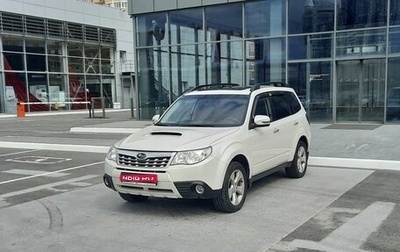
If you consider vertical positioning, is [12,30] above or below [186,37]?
above

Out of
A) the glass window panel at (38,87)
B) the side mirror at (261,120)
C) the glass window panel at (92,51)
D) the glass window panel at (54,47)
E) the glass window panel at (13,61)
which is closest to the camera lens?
the side mirror at (261,120)

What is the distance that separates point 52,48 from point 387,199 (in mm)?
31959

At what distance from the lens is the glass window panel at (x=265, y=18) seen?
58.0 ft

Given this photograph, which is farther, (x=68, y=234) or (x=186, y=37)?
(x=186, y=37)

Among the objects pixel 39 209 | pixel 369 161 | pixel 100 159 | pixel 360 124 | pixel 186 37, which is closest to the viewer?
pixel 39 209

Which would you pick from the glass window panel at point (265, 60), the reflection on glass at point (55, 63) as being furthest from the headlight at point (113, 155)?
the reflection on glass at point (55, 63)

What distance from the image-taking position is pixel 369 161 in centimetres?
927

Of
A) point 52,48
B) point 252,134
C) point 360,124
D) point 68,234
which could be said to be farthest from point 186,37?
point 52,48

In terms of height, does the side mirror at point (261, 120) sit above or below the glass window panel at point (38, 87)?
below

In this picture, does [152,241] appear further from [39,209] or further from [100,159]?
[100,159]

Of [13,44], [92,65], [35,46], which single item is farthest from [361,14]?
[92,65]

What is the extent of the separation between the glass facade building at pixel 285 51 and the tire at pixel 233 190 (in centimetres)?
1185

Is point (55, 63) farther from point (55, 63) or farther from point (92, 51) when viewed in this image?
point (92, 51)

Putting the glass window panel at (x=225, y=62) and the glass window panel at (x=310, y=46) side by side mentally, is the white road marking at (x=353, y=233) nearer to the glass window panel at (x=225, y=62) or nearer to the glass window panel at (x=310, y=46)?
the glass window panel at (x=310, y=46)
